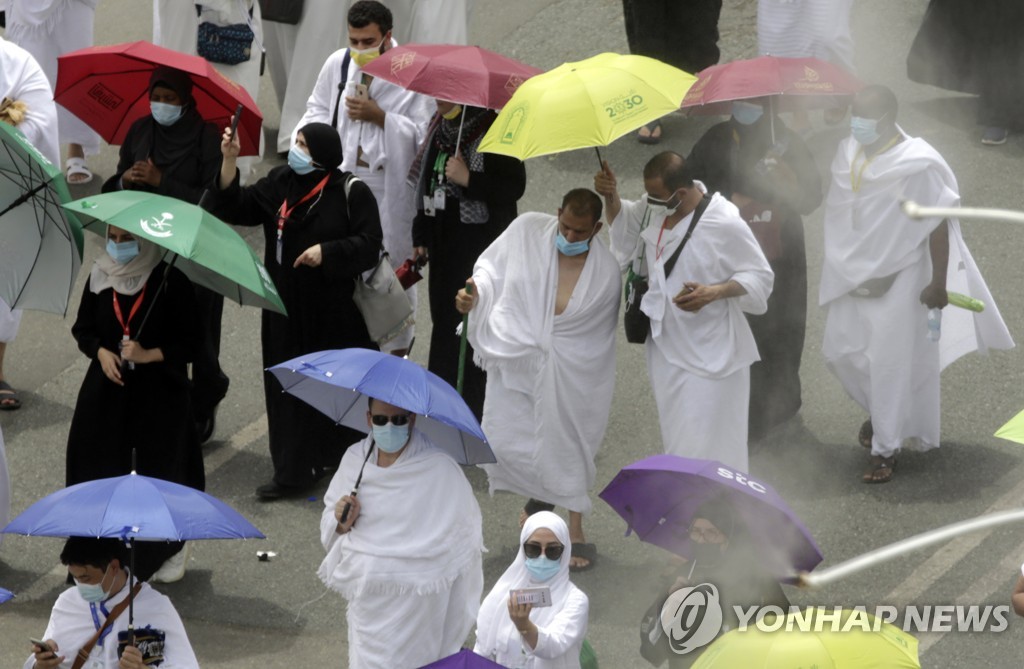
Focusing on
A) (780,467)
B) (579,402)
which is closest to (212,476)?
(579,402)

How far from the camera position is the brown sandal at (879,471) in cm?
938

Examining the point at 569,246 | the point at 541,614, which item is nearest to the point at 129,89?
the point at 569,246

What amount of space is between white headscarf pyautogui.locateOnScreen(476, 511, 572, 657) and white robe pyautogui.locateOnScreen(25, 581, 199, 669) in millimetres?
1061

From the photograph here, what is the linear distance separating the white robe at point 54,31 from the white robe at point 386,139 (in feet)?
9.46

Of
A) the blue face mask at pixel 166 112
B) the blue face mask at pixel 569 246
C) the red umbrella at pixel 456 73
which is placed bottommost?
the blue face mask at pixel 569 246

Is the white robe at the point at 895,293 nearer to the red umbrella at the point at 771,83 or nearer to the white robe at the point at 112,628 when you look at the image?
the red umbrella at the point at 771,83

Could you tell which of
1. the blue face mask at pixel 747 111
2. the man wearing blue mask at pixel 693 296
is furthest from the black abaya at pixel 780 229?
the man wearing blue mask at pixel 693 296

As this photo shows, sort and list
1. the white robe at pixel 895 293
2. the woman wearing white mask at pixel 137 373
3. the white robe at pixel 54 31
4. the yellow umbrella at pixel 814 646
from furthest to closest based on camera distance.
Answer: the white robe at pixel 54 31 → the white robe at pixel 895 293 → the woman wearing white mask at pixel 137 373 → the yellow umbrella at pixel 814 646

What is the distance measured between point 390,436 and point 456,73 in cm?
211

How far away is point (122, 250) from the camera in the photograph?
8.29 metres

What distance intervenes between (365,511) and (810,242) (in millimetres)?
5240

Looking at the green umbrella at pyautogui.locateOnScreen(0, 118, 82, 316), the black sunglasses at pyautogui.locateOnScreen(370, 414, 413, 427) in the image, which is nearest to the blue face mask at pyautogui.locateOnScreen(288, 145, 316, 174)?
the green umbrella at pyautogui.locateOnScreen(0, 118, 82, 316)

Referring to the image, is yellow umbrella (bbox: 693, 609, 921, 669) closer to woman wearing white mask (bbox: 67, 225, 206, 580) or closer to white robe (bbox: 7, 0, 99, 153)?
woman wearing white mask (bbox: 67, 225, 206, 580)

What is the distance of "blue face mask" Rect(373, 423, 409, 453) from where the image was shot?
24.3 ft
